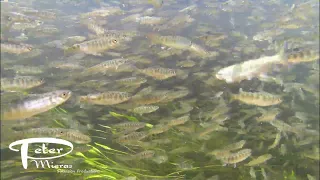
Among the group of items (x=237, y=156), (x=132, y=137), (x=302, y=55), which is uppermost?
(x=302, y=55)

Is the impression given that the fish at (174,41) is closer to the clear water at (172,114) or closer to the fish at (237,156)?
the clear water at (172,114)

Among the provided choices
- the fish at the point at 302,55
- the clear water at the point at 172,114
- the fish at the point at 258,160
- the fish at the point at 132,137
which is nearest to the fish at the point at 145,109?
the clear water at the point at 172,114

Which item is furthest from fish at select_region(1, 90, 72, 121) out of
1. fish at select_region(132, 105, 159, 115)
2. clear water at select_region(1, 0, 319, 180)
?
fish at select_region(132, 105, 159, 115)

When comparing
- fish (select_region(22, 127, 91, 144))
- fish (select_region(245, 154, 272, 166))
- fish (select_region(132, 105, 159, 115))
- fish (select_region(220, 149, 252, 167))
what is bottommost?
fish (select_region(245, 154, 272, 166))

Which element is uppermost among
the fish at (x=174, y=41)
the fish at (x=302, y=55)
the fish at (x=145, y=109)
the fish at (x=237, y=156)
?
the fish at (x=174, y=41)

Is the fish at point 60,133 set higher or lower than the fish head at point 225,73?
lower

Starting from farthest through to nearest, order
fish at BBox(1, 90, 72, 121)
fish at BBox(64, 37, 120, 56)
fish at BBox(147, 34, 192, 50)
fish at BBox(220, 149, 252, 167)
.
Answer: fish at BBox(147, 34, 192, 50), fish at BBox(64, 37, 120, 56), fish at BBox(220, 149, 252, 167), fish at BBox(1, 90, 72, 121)

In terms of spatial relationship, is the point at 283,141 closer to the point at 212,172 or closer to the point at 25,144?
the point at 212,172

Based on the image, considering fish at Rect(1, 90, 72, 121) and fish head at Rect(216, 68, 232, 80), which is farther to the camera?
fish head at Rect(216, 68, 232, 80)

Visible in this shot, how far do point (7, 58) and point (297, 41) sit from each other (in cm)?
589

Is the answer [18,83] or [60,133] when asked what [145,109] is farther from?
[18,83]

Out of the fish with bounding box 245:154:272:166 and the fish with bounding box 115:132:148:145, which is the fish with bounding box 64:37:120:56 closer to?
the fish with bounding box 115:132:148:145

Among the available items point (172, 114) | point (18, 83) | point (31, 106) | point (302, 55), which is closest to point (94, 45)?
point (18, 83)

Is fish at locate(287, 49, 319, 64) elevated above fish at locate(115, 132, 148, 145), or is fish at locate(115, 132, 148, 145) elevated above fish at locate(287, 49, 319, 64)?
fish at locate(287, 49, 319, 64)
